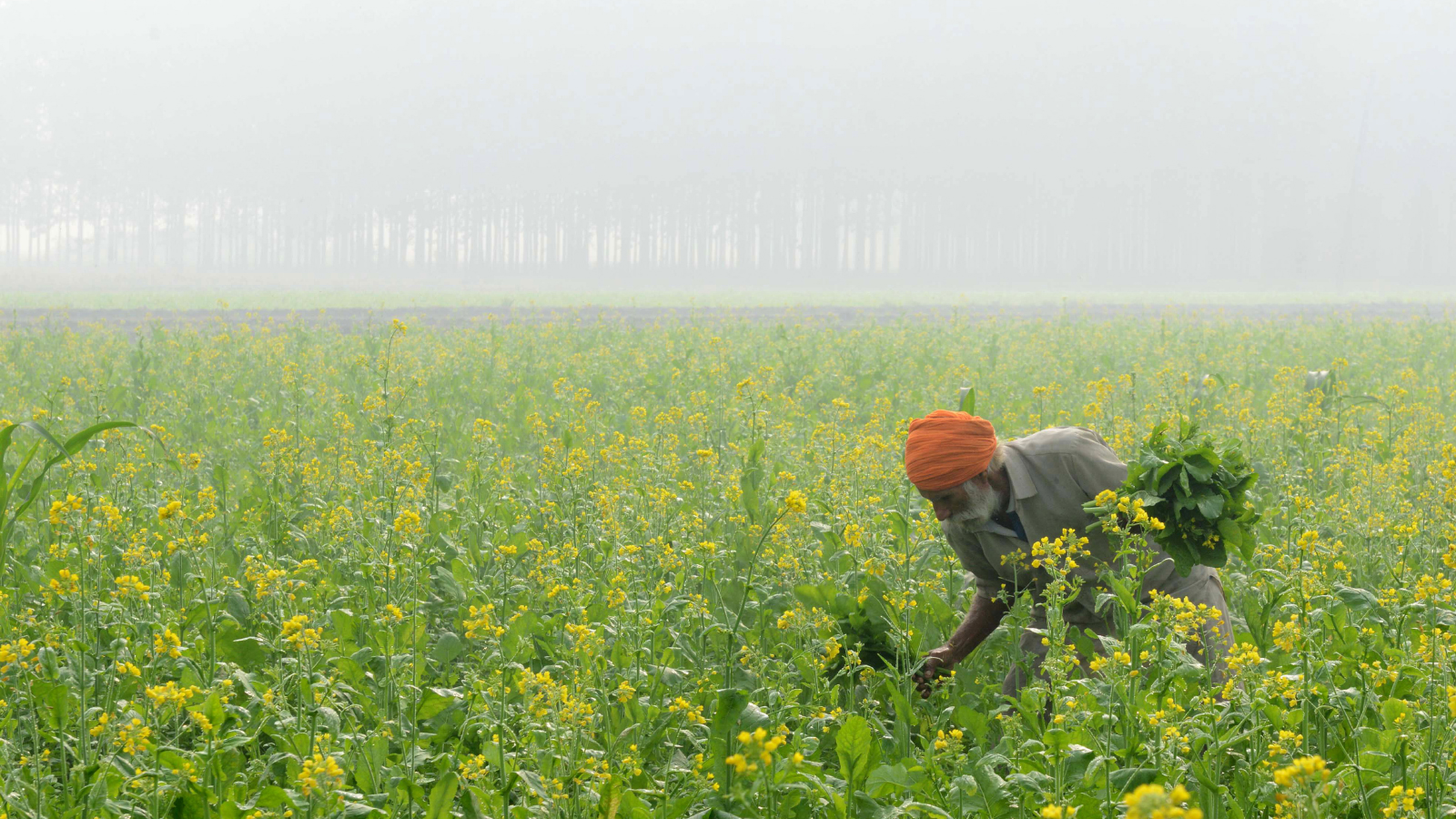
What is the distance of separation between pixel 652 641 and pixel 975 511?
117cm

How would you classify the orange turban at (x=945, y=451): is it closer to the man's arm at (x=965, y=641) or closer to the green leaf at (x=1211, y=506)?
the man's arm at (x=965, y=641)

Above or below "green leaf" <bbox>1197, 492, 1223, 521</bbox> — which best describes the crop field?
below

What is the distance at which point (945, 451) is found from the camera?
140 inches

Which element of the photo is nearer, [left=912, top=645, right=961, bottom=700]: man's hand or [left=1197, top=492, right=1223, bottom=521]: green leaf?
[left=1197, top=492, right=1223, bottom=521]: green leaf

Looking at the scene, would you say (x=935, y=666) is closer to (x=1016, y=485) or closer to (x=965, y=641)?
(x=965, y=641)

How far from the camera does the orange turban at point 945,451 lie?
3.54m

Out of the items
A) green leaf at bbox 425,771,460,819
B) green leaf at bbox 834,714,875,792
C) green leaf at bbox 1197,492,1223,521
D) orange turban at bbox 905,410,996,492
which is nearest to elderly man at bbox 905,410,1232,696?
orange turban at bbox 905,410,996,492

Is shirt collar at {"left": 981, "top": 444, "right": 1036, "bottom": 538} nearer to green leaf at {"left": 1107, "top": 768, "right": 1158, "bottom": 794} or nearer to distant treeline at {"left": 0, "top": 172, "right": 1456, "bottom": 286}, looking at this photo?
green leaf at {"left": 1107, "top": 768, "right": 1158, "bottom": 794}

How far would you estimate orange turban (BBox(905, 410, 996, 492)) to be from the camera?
3543mm

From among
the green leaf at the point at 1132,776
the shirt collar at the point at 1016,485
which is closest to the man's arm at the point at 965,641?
the shirt collar at the point at 1016,485

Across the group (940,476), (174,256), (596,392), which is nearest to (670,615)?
(940,476)

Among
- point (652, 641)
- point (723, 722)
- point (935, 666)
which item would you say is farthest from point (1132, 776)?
point (652, 641)

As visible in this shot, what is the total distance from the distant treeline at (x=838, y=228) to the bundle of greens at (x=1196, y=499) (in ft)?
238

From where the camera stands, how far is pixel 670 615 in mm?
3898
